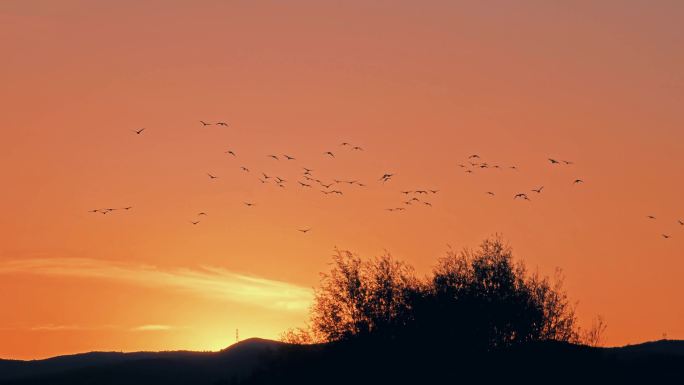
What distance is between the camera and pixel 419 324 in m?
91.6

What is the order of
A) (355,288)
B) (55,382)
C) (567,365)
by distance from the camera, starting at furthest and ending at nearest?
1. (55,382)
2. (355,288)
3. (567,365)

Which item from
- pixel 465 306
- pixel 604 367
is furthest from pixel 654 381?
pixel 465 306

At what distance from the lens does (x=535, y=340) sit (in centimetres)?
9244

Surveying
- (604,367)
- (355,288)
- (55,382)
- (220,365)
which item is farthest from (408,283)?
(55,382)

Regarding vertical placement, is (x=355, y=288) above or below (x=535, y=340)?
above

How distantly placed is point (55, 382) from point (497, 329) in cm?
6028

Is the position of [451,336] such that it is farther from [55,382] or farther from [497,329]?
[55,382]

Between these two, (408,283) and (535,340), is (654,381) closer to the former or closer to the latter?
(535,340)

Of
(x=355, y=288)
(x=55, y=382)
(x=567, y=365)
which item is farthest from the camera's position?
(x=55, y=382)

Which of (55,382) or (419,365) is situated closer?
(419,365)

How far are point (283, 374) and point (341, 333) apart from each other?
5883 millimetres

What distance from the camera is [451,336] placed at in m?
91.1

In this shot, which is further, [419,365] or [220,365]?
[220,365]

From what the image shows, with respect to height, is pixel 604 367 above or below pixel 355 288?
below
